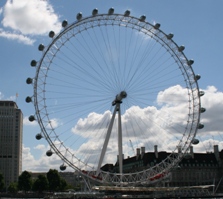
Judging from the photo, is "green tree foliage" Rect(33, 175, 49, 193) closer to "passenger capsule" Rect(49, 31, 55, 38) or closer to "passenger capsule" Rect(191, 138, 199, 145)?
"passenger capsule" Rect(191, 138, 199, 145)

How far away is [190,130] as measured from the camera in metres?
70.3

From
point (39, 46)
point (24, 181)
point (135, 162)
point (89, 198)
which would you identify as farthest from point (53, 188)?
point (39, 46)

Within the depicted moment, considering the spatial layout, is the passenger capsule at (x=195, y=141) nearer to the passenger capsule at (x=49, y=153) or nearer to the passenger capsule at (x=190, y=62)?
the passenger capsule at (x=190, y=62)

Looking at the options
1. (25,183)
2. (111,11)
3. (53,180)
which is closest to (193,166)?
(53,180)

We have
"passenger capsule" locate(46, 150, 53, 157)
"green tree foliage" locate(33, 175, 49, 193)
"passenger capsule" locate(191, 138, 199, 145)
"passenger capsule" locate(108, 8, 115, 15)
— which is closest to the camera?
"passenger capsule" locate(46, 150, 53, 157)

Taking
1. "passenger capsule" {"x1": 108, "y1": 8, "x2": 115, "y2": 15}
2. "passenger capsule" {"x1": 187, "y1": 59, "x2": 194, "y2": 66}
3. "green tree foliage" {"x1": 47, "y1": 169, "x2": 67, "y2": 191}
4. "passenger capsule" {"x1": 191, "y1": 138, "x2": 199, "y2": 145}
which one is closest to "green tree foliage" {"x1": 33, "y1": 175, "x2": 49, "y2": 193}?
"green tree foliage" {"x1": 47, "y1": 169, "x2": 67, "y2": 191}

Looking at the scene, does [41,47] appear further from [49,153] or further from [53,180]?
[53,180]

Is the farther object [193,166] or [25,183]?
[193,166]

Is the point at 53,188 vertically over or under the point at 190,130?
under

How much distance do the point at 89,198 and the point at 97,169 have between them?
444 cm

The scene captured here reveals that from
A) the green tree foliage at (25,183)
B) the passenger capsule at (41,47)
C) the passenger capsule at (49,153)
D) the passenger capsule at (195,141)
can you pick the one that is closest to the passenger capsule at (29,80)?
the passenger capsule at (41,47)

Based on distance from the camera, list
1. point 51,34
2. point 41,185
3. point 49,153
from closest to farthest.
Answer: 1. point 49,153
2. point 51,34
3. point 41,185

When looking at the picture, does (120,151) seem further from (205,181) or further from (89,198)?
(205,181)

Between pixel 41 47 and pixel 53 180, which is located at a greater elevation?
pixel 41 47
